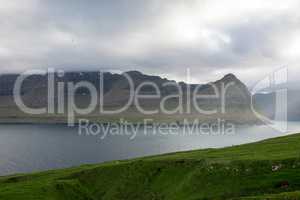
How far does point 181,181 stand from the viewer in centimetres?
5475

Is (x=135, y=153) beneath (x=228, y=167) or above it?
beneath

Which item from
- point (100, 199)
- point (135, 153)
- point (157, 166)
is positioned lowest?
point (135, 153)

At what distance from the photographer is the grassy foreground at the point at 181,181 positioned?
4703cm

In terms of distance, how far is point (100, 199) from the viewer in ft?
190

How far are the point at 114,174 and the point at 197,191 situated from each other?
17.3 m

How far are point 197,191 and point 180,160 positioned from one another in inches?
413

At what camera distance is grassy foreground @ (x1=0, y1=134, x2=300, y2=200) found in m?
47.0

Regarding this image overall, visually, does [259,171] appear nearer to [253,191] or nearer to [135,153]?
[253,191]

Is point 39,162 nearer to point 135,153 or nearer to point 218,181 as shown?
point 135,153

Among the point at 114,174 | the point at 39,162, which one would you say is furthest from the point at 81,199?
the point at 39,162

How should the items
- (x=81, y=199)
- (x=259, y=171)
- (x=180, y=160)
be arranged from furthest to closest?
(x=180, y=160) < (x=81, y=199) < (x=259, y=171)

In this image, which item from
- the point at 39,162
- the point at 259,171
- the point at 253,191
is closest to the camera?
the point at 253,191

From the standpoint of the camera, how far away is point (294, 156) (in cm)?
5228

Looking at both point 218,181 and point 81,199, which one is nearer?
point 218,181
